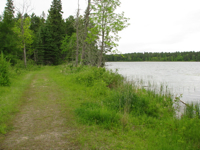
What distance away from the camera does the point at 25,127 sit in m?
4.52

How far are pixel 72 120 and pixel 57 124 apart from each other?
0.51 metres

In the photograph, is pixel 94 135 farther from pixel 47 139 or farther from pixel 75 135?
pixel 47 139

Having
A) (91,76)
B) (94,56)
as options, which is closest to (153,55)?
(94,56)

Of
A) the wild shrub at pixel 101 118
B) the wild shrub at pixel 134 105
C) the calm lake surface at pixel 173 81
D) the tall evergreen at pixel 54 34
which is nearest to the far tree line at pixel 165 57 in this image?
the tall evergreen at pixel 54 34

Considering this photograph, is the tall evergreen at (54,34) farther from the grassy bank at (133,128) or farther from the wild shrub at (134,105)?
the wild shrub at (134,105)

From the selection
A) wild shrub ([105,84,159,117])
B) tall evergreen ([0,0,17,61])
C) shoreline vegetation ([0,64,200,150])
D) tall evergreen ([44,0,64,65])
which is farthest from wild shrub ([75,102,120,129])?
tall evergreen ([44,0,64,65])

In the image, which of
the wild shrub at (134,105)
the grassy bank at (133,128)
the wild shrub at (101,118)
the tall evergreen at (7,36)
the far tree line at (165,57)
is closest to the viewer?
the grassy bank at (133,128)

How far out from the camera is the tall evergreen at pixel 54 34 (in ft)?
115

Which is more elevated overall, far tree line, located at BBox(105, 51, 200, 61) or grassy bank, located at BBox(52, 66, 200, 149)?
far tree line, located at BBox(105, 51, 200, 61)

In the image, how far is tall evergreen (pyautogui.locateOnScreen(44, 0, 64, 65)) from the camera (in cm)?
3491

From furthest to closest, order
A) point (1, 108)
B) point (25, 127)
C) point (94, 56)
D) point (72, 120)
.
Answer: point (94, 56) → point (1, 108) → point (72, 120) → point (25, 127)

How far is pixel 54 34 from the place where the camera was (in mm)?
35750

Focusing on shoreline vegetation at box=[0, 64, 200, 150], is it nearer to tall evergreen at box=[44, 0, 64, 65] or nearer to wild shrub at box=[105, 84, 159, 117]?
wild shrub at box=[105, 84, 159, 117]

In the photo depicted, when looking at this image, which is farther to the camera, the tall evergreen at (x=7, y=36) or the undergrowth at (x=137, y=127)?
the tall evergreen at (x=7, y=36)
